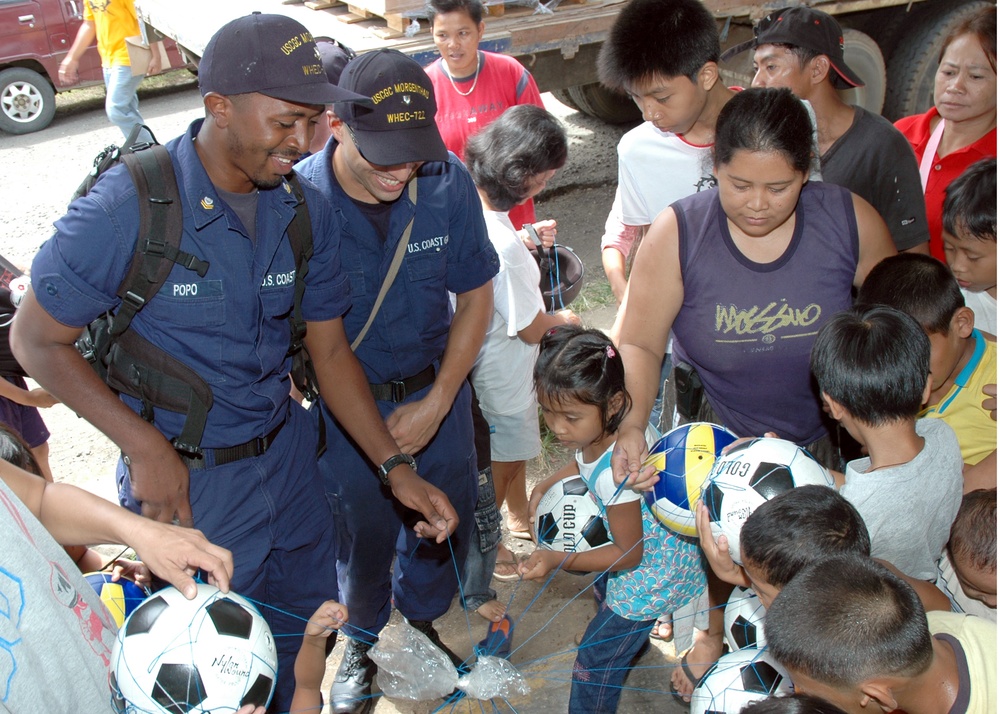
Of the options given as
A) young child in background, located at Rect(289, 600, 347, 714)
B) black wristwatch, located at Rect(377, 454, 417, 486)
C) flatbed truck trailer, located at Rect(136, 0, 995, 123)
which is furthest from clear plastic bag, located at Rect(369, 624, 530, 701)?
flatbed truck trailer, located at Rect(136, 0, 995, 123)

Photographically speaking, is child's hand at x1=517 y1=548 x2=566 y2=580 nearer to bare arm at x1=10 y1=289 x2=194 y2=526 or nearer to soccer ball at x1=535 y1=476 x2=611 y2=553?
soccer ball at x1=535 y1=476 x2=611 y2=553

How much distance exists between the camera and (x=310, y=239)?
262cm

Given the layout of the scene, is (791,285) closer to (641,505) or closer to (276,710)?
(641,505)

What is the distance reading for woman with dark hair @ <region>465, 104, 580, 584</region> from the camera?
355cm

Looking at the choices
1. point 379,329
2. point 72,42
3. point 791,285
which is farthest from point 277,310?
point 72,42

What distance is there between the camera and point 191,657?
2102 millimetres

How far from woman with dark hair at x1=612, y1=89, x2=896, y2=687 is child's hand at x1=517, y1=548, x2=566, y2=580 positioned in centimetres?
47

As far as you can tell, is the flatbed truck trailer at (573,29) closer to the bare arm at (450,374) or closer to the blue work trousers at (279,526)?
the bare arm at (450,374)

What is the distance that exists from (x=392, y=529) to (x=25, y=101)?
30.6 feet

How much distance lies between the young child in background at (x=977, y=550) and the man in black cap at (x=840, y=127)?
1.26 meters

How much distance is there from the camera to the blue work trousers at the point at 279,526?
261 cm

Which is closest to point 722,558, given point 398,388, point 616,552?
point 616,552

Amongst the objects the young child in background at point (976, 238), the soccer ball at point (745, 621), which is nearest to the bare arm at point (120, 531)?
the soccer ball at point (745, 621)

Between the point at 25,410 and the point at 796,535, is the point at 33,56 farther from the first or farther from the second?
the point at 796,535
